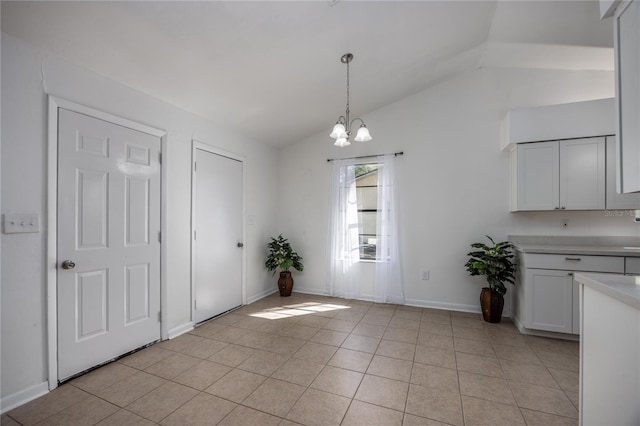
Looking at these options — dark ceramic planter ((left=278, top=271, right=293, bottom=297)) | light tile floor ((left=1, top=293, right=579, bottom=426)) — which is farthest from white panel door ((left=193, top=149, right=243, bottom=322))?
dark ceramic planter ((left=278, top=271, right=293, bottom=297))

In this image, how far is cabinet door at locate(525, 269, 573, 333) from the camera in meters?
2.75

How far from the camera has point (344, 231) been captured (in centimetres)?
427

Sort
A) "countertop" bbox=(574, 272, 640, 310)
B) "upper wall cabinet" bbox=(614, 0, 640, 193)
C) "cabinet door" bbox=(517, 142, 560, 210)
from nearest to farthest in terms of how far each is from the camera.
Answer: "countertop" bbox=(574, 272, 640, 310), "upper wall cabinet" bbox=(614, 0, 640, 193), "cabinet door" bbox=(517, 142, 560, 210)

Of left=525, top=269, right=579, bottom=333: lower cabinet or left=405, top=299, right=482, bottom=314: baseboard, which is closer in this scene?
left=525, top=269, right=579, bottom=333: lower cabinet

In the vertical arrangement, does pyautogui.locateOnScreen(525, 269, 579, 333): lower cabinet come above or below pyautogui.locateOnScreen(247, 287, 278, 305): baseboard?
above

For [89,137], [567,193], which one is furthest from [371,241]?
[89,137]

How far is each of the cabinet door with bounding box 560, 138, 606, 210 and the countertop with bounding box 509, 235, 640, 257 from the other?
443 millimetres

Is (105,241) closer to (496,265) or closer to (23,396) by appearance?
(23,396)

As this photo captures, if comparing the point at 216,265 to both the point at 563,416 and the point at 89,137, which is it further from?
the point at 563,416

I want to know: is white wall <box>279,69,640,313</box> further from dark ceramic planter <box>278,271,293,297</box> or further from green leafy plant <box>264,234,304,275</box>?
dark ceramic planter <box>278,271,293,297</box>

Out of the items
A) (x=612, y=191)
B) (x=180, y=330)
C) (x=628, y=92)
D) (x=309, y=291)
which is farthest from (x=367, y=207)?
(x=628, y=92)

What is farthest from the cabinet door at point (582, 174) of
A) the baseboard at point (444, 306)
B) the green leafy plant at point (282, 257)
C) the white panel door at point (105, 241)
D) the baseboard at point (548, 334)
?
the white panel door at point (105, 241)

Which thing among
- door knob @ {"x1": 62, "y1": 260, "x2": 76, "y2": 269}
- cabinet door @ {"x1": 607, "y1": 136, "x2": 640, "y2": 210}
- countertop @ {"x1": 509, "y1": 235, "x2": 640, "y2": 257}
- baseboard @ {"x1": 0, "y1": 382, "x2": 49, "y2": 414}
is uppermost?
cabinet door @ {"x1": 607, "y1": 136, "x2": 640, "y2": 210}

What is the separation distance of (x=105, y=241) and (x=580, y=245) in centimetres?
496
